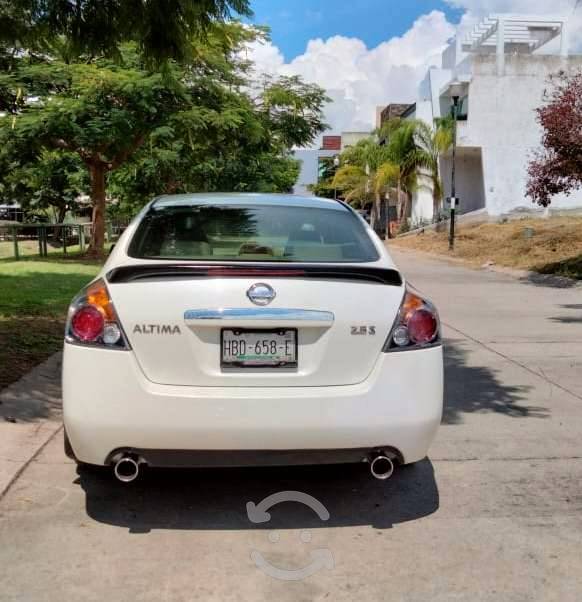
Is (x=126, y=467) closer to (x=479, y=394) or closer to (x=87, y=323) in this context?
(x=87, y=323)

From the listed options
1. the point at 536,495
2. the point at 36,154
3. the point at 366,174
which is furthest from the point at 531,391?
the point at 366,174

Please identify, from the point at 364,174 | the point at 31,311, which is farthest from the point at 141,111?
the point at 364,174

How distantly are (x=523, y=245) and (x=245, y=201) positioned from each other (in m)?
20.5

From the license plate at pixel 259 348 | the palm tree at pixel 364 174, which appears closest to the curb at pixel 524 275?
the license plate at pixel 259 348

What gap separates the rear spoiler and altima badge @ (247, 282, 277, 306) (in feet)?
0.24

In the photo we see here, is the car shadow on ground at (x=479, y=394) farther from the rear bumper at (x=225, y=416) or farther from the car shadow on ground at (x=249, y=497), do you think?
the rear bumper at (x=225, y=416)

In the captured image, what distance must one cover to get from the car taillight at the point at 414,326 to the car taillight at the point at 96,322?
130 centimetres

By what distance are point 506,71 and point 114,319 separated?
36239 mm

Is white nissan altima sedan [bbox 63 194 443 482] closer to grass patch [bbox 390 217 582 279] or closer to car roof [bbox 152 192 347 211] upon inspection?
car roof [bbox 152 192 347 211]

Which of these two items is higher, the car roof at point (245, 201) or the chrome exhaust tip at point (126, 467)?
the car roof at point (245, 201)

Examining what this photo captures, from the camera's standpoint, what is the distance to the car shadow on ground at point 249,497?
373 cm

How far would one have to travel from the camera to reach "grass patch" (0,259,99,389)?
6848mm

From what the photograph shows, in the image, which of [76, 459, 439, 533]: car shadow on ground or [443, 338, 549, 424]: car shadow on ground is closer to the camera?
[76, 459, 439, 533]: car shadow on ground

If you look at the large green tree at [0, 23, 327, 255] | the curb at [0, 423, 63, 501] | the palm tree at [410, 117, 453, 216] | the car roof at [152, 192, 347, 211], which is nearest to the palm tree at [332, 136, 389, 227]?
the palm tree at [410, 117, 453, 216]
